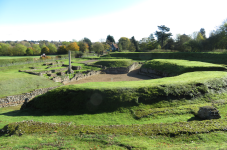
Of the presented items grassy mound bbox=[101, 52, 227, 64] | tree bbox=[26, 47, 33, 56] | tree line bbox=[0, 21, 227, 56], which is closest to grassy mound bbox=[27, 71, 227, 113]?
grassy mound bbox=[101, 52, 227, 64]

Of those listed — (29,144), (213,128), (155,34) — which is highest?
(155,34)

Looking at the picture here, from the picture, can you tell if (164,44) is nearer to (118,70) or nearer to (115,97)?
(118,70)

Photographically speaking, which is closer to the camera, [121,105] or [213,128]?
[213,128]

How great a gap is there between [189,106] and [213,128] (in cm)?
422

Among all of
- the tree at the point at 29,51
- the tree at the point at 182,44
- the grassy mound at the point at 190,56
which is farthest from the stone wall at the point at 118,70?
the tree at the point at 29,51

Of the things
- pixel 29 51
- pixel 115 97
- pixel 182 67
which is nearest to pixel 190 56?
pixel 182 67

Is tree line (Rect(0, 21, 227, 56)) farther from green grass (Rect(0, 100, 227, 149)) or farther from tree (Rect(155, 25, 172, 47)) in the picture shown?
green grass (Rect(0, 100, 227, 149))

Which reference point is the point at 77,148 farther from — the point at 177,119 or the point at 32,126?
the point at 177,119

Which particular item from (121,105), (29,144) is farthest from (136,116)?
(29,144)

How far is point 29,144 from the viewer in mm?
8133

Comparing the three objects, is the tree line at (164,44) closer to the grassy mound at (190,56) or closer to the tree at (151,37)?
the tree at (151,37)

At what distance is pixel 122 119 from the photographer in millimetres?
11695

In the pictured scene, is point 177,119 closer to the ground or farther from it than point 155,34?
closer to the ground

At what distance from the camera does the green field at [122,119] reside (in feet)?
26.9
